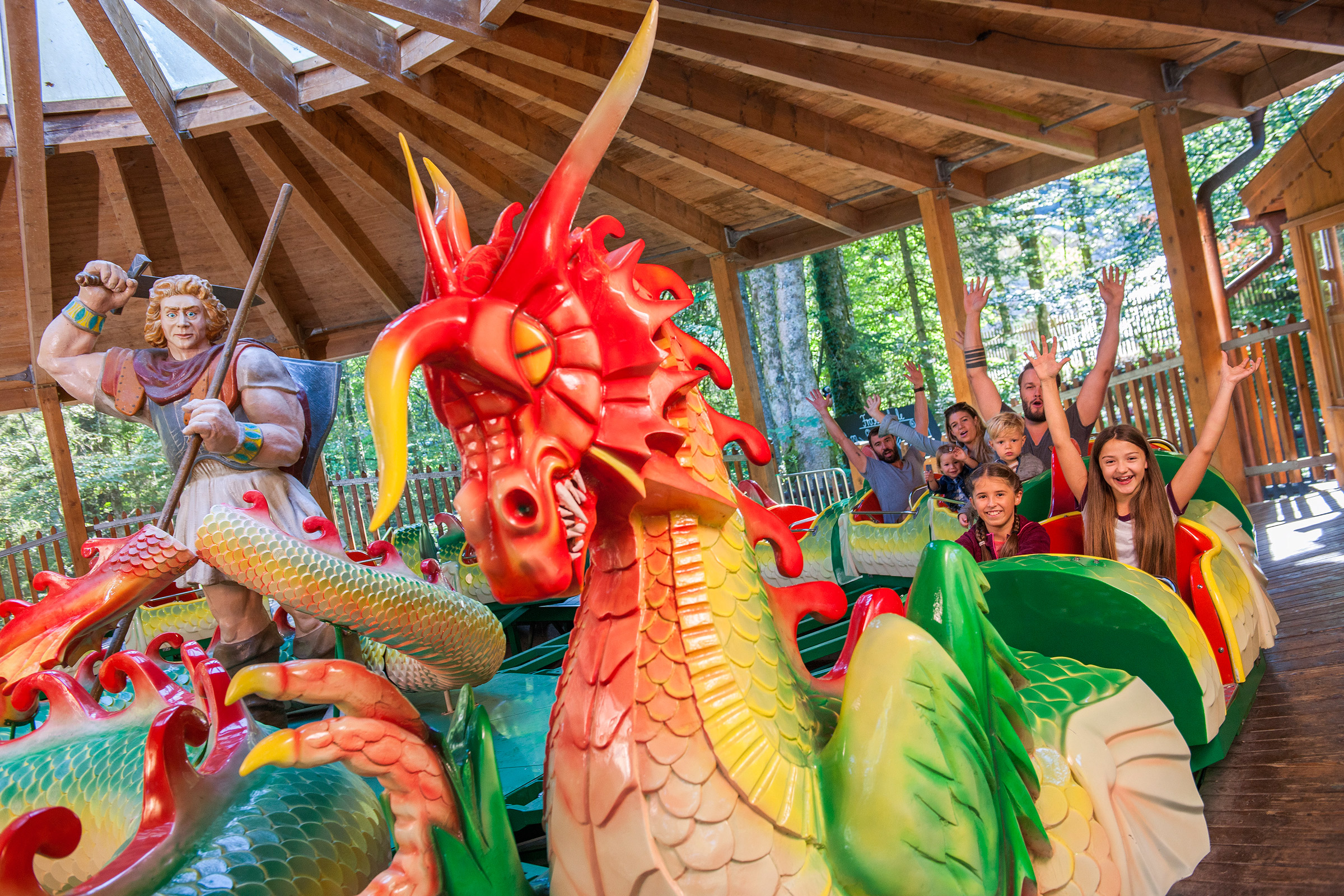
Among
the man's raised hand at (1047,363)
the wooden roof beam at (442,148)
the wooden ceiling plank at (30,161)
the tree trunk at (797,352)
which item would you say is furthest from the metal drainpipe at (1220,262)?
the tree trunk at (797,352)

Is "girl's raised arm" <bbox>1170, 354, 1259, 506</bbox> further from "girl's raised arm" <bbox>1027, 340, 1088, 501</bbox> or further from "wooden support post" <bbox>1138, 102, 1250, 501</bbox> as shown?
"wooden support post" <bbox>1138, 102, 1250, 501</bbox>

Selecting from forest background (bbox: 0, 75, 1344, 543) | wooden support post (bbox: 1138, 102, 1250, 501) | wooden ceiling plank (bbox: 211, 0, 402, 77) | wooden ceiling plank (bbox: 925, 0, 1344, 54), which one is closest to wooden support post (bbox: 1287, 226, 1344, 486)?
wooden support post (bbox: 1138, 102, 1250, 501)

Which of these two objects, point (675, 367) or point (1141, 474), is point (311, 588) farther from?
point (1141, 474)

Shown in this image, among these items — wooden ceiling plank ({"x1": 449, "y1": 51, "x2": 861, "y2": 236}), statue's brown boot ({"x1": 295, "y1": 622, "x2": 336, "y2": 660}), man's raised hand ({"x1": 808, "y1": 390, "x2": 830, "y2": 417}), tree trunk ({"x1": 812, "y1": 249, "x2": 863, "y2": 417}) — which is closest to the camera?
statue's brown boot ({"x1": 295, "y1": 622, "x2": 336, "y2": 660})

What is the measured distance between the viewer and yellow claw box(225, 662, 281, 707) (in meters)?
0.80

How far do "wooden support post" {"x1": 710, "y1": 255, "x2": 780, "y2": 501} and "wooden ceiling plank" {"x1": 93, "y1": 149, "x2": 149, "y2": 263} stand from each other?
3.30m

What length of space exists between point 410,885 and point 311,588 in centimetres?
74

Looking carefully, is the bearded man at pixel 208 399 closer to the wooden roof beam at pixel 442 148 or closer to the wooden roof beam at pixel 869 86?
the wooden roof beam at pixel 442 148

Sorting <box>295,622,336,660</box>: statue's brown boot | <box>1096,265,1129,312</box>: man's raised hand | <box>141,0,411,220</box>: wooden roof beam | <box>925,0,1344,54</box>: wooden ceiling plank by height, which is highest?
<box>141,0,411,220</box>: wooden roof beam

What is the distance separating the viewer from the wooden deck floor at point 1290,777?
1.38 metres

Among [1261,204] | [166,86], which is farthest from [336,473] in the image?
[1261,204]

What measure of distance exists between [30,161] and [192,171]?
66 cm

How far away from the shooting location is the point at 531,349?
31.2 inches

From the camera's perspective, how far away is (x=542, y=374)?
800mm
